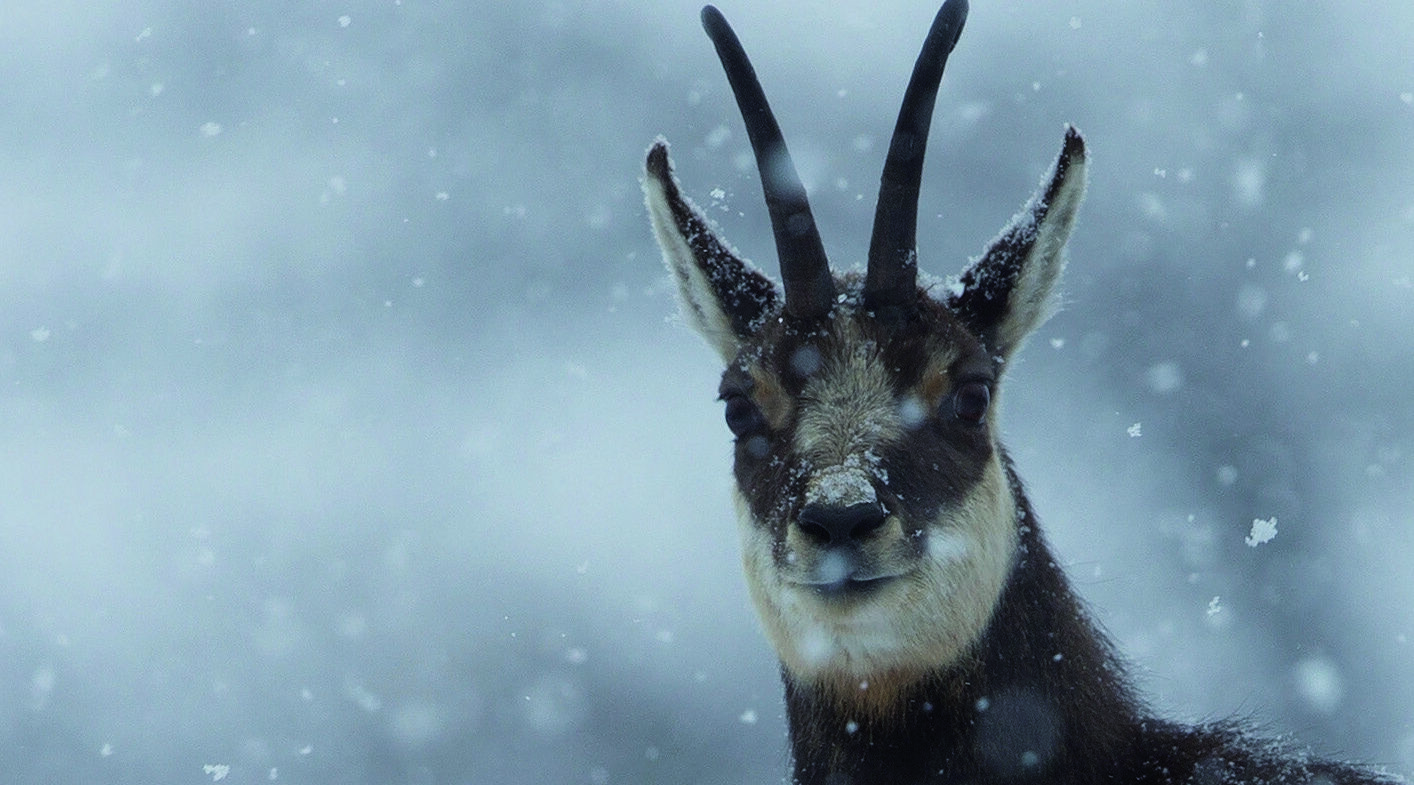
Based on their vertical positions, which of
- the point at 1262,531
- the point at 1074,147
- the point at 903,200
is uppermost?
the point at 1262,531

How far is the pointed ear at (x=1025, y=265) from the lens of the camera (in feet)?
23.3

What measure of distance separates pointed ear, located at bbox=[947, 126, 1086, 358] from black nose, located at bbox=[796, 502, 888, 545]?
178 cm

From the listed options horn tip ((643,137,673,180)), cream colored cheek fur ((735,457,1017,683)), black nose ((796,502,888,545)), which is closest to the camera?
black nose ((796,502,888,545))

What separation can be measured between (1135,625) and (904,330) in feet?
57.3

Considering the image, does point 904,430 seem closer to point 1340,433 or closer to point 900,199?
point 900,199

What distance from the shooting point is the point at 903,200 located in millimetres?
6863

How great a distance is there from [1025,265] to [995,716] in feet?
7.46

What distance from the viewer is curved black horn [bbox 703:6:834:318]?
22.8 ft

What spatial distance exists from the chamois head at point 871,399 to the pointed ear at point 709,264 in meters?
0.01

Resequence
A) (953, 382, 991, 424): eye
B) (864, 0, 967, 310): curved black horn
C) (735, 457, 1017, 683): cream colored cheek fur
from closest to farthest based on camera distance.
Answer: (735, 457, 1017, 683): cream colored cheek fur → (953, 382, 991, 424): eye → (864, 0, 967, 310): curved black horn

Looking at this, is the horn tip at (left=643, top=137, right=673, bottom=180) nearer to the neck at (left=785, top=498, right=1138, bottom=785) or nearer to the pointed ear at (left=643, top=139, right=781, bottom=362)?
the pointed ear at (left=643, top=139, right=781, bottom=362)

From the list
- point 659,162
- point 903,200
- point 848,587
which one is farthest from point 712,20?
point 848,587

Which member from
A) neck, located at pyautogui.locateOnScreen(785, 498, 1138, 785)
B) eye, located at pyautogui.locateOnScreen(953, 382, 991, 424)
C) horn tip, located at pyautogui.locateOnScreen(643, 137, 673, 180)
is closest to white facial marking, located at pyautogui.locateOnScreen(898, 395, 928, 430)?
eye, located at pyautogui.locateOnScreen(953, 382, 991, 424)

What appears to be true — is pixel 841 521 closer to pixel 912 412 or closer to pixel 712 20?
pixel 912 412
